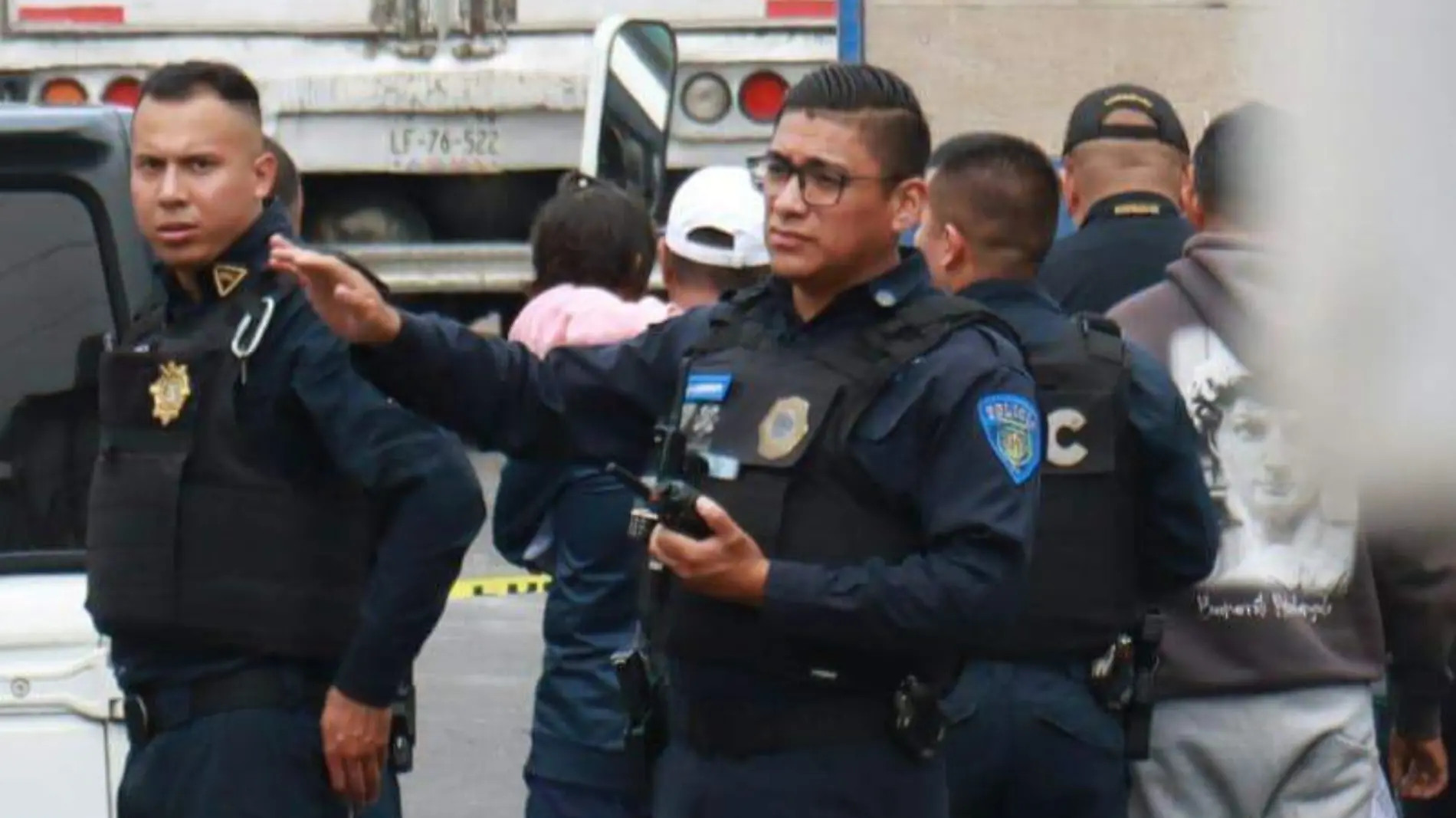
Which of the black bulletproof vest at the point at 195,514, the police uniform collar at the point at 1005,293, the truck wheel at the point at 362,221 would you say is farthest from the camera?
the truck wheel at the point at 362,221

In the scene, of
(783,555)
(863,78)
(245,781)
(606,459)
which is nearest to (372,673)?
(245,781)

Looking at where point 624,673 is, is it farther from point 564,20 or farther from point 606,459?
point 564,20

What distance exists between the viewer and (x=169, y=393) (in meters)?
4.10

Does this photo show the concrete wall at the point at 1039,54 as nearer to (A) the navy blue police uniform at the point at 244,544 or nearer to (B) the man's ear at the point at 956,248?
(B) the man's ear at the point at 956,248

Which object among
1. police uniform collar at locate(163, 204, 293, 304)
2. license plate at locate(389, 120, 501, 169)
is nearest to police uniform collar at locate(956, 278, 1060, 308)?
police uniform collar at locate(163, 204, 293, 304)

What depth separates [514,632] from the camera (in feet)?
35.9

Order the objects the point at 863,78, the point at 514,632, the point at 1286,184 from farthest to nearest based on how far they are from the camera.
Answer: the point at 514,632 < the point at 863,78 < the point at 1286,184

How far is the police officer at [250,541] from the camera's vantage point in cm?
409

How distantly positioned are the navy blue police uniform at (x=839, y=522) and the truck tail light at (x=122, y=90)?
26.8 feet

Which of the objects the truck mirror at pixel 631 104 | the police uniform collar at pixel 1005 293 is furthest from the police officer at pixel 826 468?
the truck mirror at pixel 631 104

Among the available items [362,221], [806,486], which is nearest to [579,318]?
[806,486]

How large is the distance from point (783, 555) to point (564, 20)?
8.33 m

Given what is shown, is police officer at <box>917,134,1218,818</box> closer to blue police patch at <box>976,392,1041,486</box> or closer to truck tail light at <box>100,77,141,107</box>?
blue police patch at <box>976,392,1041,486</box>

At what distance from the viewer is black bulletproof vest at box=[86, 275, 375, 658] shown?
4.09 meters
